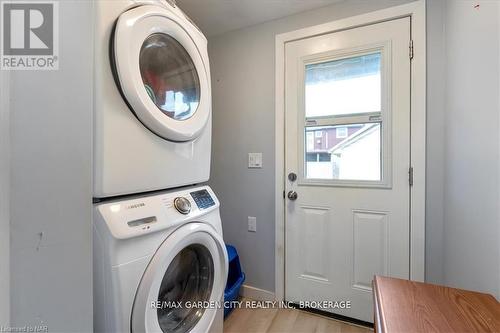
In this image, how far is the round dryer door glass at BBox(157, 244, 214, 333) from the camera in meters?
0.91

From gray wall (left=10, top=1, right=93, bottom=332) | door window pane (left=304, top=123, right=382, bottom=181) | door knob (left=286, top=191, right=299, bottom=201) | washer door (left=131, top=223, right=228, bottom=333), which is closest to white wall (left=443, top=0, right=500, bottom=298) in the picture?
door window pane (left=304, top=123, right=382, bottom=181)

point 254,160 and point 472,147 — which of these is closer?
point 472,147

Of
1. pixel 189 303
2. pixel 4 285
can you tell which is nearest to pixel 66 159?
pixel 4 285

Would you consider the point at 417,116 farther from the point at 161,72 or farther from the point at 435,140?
the point at 161,72

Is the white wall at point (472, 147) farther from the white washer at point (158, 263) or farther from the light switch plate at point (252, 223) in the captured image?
the light switch plate at point (252, 223)

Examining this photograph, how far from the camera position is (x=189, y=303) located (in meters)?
1.01

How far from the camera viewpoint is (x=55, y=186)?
507 mm

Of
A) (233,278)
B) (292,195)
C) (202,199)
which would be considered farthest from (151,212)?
(233,278)

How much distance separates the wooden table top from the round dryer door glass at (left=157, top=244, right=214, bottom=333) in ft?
2.14

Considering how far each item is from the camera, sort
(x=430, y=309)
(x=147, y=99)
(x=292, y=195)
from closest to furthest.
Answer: (x=430, y=309) → (x=147, y=99) → (x=292, y=195)

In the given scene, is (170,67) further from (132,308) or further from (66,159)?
(132,308)

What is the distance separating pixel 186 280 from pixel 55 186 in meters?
0.72

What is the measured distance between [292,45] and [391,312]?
1.59 m

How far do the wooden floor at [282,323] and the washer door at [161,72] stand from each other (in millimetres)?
1250
